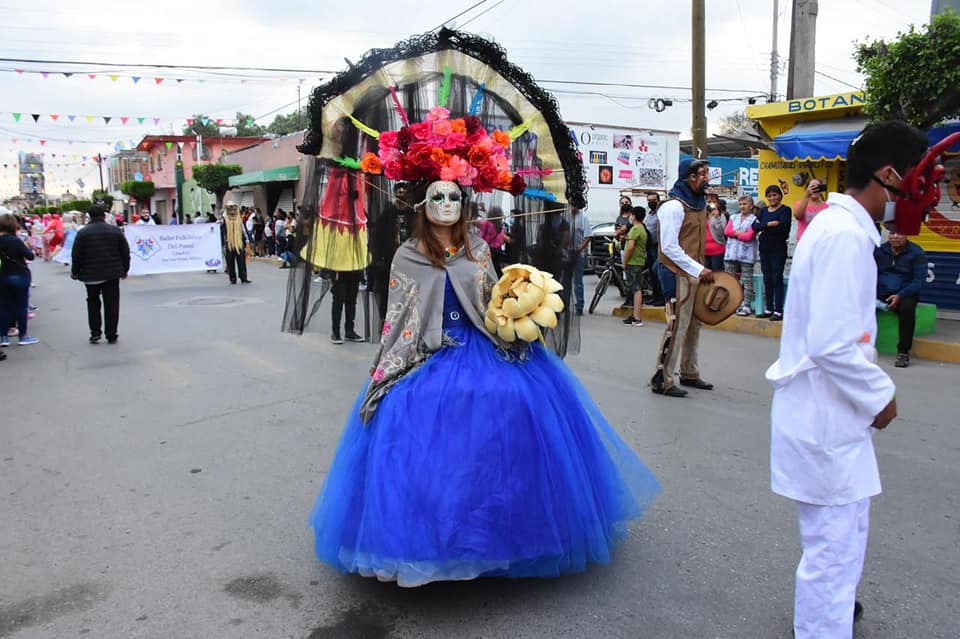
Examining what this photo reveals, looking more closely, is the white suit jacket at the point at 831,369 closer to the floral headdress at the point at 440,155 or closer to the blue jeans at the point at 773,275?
the floral headdress at the point at 440,155

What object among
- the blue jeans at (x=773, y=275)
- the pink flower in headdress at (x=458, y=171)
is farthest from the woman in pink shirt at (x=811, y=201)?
the pink flower in headdress at (x=458, y=171)

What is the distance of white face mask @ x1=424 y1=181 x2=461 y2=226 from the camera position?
341cm

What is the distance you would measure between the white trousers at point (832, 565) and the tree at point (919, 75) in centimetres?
755

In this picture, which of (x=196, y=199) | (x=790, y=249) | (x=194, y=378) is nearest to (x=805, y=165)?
(x=790, y=249)

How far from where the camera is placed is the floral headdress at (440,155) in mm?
3445

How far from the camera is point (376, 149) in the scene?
3.66m

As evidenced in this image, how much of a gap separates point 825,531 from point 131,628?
270 cm

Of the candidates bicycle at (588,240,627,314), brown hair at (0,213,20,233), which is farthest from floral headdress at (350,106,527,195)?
bicycle at (588,240,627,314)

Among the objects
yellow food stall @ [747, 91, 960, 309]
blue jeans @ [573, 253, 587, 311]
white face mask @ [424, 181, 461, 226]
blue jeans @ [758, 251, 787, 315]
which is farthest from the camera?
yellow food stall @ [747, 91, 960, 309]

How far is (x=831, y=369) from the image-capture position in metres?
2.34

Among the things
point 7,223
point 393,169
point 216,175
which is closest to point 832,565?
point 393,169

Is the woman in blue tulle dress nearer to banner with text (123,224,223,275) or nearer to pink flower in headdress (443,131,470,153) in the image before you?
pink flower in headdress (443,131,470,153)

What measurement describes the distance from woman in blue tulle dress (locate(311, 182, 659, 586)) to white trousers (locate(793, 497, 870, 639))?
0.93m

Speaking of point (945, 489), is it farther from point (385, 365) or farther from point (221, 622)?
point (221, 622)
